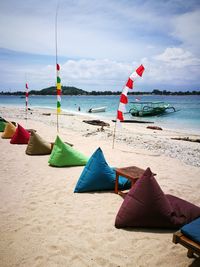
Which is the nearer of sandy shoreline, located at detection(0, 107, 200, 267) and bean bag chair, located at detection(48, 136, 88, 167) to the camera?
sandy shoreline, located at detection(0, 107, 200, 267)

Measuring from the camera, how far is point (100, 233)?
11.4ft

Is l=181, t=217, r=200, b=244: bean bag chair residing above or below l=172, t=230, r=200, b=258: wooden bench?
above

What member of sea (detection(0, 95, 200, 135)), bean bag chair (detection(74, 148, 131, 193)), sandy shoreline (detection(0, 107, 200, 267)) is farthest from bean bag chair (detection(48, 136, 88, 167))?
sea (detection(0, 95, 200, 135))

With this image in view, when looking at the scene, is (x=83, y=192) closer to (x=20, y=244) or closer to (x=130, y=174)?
(x=130, y=174)

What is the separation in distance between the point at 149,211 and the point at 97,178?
1.71 metres

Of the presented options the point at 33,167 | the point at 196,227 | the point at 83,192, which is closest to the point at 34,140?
the point at 33,167

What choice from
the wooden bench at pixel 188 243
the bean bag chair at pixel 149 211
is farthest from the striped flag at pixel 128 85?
the wooden bench at pixel 188 243

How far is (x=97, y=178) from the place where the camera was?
5035 millimetres

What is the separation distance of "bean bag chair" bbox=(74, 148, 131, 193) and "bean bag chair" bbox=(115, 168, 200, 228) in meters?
1.42

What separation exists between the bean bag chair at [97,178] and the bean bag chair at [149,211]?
55.7 inches

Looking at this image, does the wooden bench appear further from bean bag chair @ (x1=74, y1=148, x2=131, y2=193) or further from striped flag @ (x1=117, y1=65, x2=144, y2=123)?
striped flag @ (x1=117, y1=65, x2=144, y2=123)

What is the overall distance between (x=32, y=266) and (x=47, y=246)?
391 mm

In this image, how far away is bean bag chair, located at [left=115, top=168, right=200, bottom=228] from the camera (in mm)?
3564

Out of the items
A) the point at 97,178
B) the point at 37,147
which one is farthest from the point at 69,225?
the point at 37,147
